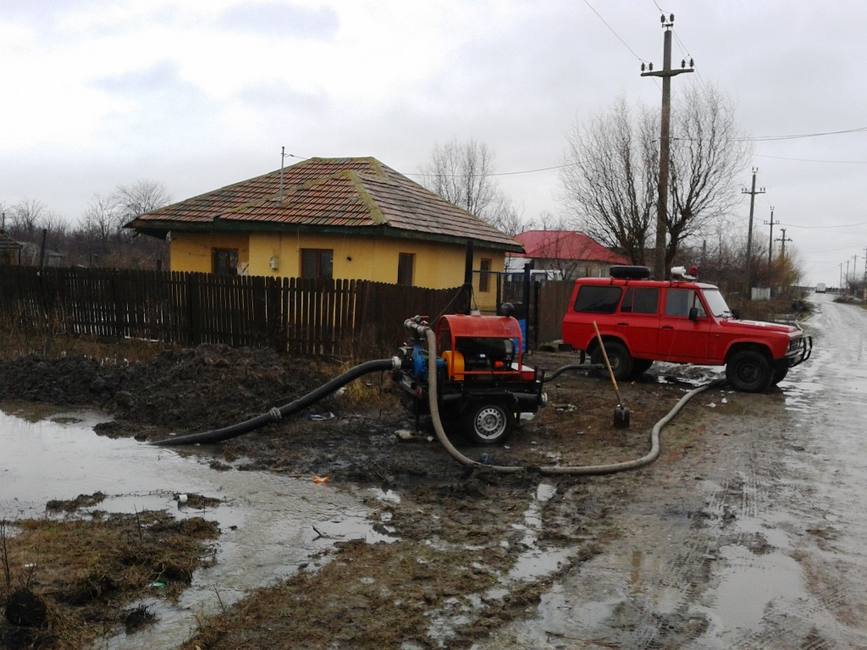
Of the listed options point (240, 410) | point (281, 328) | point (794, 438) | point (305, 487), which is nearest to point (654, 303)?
point (794, 438)

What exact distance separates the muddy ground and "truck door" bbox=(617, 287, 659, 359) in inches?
29.1

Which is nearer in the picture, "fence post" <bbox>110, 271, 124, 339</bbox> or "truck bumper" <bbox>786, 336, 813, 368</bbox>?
"truck bumper" <bbox>786, 336, 813, 368</bbox>

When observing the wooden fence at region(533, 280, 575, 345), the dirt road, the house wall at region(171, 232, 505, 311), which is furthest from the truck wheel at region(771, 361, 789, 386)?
the house wall at region(171, 232, 505, 311)

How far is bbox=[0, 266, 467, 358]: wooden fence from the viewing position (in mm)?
13773

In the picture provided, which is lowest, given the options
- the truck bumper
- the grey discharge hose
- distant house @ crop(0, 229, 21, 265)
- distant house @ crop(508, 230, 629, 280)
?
the grey discharge hose

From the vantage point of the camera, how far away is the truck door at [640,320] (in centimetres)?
1417

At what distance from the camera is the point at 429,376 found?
27.0 ft

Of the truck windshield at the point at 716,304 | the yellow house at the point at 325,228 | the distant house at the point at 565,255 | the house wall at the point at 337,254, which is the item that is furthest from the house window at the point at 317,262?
the distant house at the point at 565,255

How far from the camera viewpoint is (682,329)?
13.8 metres

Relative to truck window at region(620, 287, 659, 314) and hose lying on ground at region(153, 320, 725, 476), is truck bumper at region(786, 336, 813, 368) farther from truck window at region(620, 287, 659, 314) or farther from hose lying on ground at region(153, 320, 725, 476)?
hose lying on ground at region(153, 320, 725, 476)

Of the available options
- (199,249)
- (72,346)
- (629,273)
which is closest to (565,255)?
(199,249)

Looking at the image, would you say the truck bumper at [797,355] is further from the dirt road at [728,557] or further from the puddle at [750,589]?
the puddle at [750,589]

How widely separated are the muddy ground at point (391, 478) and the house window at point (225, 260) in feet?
23.7

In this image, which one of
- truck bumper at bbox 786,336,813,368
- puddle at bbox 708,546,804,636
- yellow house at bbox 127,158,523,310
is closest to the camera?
puddle at bbox 708,546,804,636
